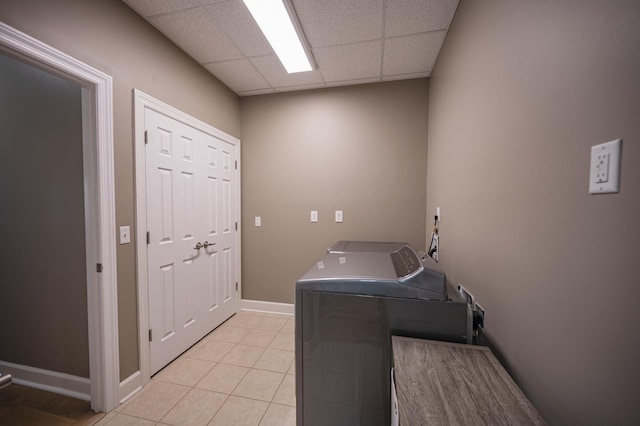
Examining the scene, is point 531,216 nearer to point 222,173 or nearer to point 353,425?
point 353,425

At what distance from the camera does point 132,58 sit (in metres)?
1.63

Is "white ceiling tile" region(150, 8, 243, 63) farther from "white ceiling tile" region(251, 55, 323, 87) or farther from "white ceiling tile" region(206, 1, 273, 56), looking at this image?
"white ceiling tile" region(251, 55, 323, 87)

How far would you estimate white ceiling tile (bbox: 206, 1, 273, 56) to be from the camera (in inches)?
62.4

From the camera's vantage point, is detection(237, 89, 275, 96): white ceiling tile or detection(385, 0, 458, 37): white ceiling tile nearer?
detection(385, 0, 458, 37): white ceiling tile

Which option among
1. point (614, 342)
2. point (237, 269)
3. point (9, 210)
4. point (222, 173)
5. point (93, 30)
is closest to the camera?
point (614, 342)

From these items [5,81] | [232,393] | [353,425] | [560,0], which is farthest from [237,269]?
[560,0]

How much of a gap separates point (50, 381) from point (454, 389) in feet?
8.34

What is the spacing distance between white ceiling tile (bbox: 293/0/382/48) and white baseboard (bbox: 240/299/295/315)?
2645 millimetres

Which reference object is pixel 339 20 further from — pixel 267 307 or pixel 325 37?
pixel 267 307

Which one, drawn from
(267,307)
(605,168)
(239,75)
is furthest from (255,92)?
(605,168)

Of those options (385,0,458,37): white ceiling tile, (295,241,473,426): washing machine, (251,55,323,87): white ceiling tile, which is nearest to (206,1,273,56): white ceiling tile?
(251,55,323,87): white ceiling tile

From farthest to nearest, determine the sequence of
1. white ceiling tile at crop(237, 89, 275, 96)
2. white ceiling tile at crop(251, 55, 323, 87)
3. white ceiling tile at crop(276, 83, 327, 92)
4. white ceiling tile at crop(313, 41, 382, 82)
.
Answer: white ceiling tile at crop(237, 89, 275, 96), white ceiling tile at crop(276, 83, 327, 92), white ceiling tile at crop(251, 55, 323, 87), white ceiling tile at crop(313, 41, 382, 82)

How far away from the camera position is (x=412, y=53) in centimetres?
206

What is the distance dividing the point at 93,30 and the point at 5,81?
3.27 feet
